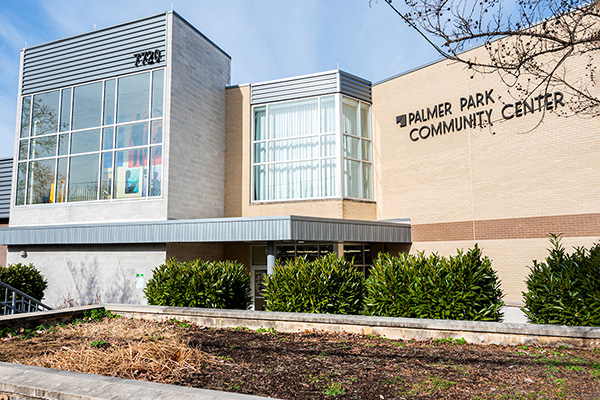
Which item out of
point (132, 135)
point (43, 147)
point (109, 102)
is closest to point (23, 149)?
point (43, 147)

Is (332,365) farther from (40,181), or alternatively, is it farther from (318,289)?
(40,181)

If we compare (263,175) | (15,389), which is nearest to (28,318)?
(15,389)

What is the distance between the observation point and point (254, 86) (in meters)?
20.7

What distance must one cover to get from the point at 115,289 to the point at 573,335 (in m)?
14.9

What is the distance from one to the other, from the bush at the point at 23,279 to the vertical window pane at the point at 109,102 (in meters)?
7.04

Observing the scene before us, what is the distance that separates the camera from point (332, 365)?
21.0ft

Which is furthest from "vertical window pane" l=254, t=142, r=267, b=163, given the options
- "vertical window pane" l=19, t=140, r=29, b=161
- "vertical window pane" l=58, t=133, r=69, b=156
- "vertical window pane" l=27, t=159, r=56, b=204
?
"vertical window pane" l=19, t=140, r=29, b=161

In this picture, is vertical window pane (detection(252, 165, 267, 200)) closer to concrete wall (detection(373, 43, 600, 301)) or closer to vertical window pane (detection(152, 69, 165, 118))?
vertical window pane (detection(152, 69, 165, 118))


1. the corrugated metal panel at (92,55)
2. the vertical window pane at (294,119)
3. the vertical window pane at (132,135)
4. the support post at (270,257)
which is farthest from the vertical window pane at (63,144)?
the support post at (270,257)

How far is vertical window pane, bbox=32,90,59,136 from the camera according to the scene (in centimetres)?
2000

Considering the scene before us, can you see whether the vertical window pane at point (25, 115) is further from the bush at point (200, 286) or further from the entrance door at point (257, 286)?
the bush at point (200, 286)

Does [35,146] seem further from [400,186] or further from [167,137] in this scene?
[400,186]

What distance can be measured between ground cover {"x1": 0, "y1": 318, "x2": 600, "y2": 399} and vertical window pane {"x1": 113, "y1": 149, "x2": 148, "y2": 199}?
9723 millimetres

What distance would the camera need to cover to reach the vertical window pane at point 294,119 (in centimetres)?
1984
